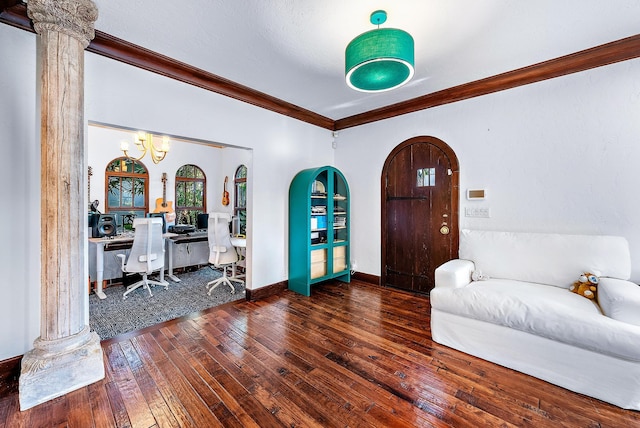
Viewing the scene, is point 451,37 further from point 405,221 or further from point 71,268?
point 71,268

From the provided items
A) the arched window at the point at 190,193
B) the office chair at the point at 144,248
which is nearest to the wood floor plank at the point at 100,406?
the office chair at the point at 144,248

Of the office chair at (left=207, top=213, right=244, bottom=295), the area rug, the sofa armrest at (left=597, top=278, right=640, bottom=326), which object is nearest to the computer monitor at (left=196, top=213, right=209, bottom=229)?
the area rug

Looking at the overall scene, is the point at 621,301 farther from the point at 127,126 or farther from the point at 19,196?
the point at 19,196

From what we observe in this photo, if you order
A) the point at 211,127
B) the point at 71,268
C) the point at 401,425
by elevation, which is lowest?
the point at 401,425

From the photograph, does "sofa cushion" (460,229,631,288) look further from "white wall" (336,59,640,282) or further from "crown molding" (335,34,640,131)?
"crown molding" (335,34,640,131)

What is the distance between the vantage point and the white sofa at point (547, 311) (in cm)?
174

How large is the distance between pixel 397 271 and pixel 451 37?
2885 millimetres

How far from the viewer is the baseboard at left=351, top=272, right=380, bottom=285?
421cm

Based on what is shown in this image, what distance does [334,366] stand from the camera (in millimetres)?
2113

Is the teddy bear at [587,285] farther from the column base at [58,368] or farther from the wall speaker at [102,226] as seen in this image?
the wall speaker at [102,226]

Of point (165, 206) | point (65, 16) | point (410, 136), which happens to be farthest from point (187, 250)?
point (410, 136)

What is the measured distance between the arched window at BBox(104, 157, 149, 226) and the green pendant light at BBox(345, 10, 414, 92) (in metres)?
5.85

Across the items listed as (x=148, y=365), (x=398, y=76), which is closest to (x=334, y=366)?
(x=148, y=365)

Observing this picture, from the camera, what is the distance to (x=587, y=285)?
223 centimetres
